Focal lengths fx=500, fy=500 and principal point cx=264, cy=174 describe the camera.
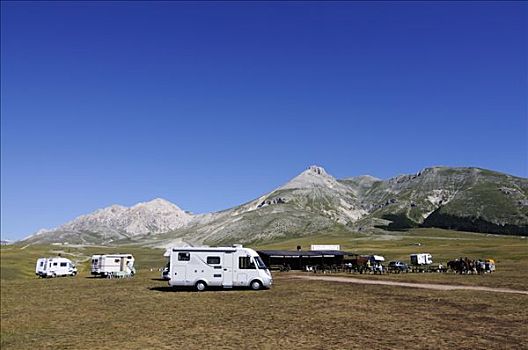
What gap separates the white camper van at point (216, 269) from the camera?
4088cm

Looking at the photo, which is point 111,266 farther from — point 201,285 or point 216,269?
point 216,269

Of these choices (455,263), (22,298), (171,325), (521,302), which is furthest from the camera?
(455,263)

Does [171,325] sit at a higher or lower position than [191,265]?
lower

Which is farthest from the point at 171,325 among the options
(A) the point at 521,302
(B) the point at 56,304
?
(A) the point at 521,302

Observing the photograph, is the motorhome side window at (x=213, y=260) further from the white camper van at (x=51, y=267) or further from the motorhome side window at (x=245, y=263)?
the white camper van at (x=51, y=267)

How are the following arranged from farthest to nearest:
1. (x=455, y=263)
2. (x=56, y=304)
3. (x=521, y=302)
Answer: (x=455, y=263) → (x=56, y=304) → (x=521, y=302)

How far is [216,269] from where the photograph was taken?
40844 mm

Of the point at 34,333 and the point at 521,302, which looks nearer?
the point at 34,333

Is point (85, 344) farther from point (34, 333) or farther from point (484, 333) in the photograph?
point (484, 333)

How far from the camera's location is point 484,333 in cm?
2031

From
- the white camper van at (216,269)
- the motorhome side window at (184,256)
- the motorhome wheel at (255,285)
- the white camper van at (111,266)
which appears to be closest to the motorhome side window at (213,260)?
the white camper van at (216,269)

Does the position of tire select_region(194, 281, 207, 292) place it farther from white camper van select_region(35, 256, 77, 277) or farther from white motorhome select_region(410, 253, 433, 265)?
white motorhome select_region(410, 253, 433, 265)

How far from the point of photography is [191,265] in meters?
41.1

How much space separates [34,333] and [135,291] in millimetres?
20081
